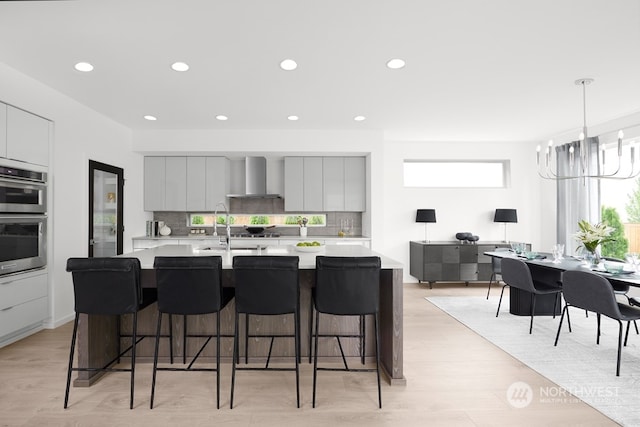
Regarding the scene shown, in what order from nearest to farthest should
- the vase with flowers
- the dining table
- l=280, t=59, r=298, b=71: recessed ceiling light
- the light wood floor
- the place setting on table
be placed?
the light wood floor, the place setting on table, l=280, t=59, r=298, b=71: recessed ceiling light, the vase with flowers, the dining table

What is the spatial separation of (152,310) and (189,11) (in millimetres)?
2340

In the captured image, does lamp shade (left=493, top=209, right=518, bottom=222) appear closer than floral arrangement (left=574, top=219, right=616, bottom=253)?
No

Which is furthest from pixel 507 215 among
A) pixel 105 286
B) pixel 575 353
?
pixel 105 286

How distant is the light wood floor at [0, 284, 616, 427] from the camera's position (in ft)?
7.38

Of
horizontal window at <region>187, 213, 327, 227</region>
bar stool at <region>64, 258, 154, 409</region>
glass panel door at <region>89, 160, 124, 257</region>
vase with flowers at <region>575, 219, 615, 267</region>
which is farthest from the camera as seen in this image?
horizontal window at <region>187, 213, 327, 227</region>

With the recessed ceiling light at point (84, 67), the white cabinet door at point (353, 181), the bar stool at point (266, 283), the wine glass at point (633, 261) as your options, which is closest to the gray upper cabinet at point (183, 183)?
the white cabinet door at point (353, 181)

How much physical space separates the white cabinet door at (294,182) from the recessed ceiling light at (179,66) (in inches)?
113

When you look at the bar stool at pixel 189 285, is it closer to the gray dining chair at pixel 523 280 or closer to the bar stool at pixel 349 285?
the bar stool at pixel 349 285

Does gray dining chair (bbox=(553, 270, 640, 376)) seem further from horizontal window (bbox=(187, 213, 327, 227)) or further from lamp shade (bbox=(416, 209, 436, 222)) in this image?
horizontal window (bbox=(187, 213, 327, 227))

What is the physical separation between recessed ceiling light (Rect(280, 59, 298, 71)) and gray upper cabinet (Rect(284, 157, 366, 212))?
2.79 m

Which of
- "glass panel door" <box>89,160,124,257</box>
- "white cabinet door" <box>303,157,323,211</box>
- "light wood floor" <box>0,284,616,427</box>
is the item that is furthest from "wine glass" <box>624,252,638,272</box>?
"glass panel door" <box>89,160,124,257</box>

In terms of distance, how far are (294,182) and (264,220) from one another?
1006 mm

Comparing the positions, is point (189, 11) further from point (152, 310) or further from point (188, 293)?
point (152, 310)

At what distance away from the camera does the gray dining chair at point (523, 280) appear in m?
3.89
